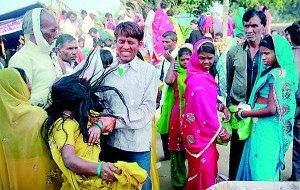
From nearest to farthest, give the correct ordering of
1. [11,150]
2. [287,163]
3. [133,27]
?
1. [11,150]
2. [133,27]
3. [287,163]

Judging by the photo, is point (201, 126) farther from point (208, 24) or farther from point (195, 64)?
point (208, 24)

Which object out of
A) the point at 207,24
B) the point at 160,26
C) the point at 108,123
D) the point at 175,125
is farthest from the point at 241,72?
the point at 207,24

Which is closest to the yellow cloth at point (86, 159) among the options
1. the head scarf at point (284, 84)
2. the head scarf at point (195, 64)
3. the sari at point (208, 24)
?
the head scarf at point (195, 64)

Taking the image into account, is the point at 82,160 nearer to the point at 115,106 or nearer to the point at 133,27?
the point at 115,106

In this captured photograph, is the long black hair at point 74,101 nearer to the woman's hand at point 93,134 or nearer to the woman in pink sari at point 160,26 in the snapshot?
the woman's hand at point 93,134

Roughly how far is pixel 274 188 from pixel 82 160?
118cm

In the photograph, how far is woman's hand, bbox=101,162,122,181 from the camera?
6.29ft

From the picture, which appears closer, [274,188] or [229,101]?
[274,188]

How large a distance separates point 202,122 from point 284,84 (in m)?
0.76

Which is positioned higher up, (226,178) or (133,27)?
(133,27)

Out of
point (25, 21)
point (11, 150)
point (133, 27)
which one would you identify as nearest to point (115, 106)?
point (133, 27)

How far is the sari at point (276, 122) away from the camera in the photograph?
2.92 meters

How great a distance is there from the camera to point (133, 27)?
2.52m

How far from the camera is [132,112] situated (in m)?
2.45
